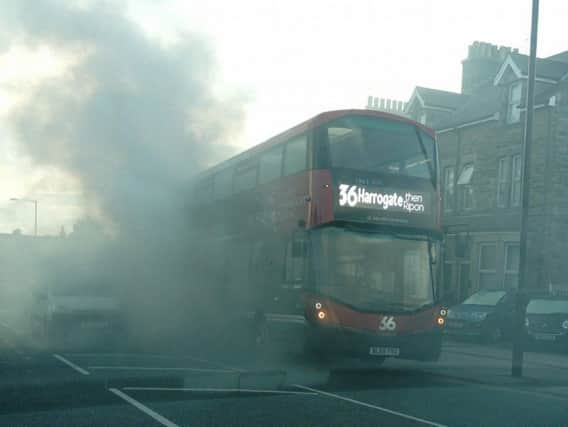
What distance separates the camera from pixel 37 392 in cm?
878

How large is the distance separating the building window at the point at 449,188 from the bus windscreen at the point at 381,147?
58.6 feet

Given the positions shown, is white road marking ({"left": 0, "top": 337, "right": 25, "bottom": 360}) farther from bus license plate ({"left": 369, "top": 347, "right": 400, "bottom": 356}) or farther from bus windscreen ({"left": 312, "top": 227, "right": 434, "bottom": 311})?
bus license plate ({"left": 369, "top": 347, "right": 400, "bottom": 356})

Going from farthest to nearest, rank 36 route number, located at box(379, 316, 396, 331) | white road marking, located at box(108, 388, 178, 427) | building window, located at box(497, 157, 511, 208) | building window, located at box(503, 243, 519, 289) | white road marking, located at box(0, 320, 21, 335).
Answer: building window, located at box(497, 157, 511, 208) < building window, located at box(503, 243, 519, 289) < white road marking, located at box(0, 320, 21, 335) < 36 route number, located at box(379, 316, 396, 331) < white road marking, located at box(108, 388, 178, 427)

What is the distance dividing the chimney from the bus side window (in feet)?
82.0

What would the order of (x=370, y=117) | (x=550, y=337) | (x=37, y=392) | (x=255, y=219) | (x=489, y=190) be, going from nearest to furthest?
(x=37, y=392) → (x=370, y=117) → (x=255, y=219) → (x=550, y=337) → (x=489, y=190)

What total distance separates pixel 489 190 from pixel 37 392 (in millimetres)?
21487

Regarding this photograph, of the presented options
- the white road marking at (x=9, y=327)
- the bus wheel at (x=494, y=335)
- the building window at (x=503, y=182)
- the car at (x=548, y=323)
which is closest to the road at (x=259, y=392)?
the car at (x=548, y=323)

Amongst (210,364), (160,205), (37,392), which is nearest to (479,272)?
(160,205)

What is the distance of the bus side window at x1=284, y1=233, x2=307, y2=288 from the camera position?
37.6 ft

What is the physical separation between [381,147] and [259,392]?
446cm

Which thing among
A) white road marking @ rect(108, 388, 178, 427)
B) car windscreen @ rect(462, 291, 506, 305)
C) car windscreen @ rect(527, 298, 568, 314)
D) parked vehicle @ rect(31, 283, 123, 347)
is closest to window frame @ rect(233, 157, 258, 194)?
parked vehicle @ rect(31, 283, 123, 347)

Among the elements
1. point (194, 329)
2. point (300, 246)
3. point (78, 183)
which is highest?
point (78, 183)

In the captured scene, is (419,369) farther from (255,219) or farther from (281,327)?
(255,219)

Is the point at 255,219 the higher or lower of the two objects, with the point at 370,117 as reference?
lower
